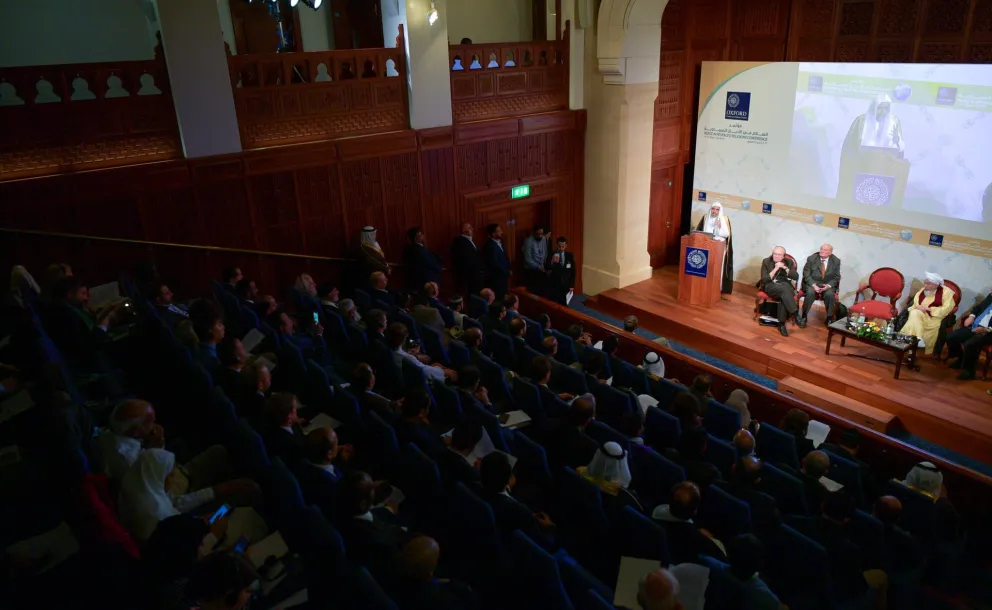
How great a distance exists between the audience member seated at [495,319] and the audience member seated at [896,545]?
10.6 ft

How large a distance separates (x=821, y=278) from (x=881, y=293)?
644 mm

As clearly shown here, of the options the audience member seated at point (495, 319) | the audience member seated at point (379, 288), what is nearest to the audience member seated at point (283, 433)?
the audience member seated at point (495, 319)

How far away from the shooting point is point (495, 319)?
630 centimetres

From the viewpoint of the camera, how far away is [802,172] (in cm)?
832

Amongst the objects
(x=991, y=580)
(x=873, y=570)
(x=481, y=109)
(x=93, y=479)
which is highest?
(x=481, y=109)

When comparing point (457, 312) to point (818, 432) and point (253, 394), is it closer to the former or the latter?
point (253, 394)

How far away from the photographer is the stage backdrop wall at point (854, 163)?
6961 millimetres

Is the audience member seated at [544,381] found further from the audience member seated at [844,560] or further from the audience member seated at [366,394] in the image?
the audience member seated at [844,560]

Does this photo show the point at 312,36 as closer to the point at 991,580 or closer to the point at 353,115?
the point at 353,115

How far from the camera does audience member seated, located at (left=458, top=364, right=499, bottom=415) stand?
173 inches

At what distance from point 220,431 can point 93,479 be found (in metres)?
0.84

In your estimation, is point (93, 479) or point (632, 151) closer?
point (93, 479)

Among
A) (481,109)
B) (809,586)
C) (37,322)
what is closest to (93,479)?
(37,322)

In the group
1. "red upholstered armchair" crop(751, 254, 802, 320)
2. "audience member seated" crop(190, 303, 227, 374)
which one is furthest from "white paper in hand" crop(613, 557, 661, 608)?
"red upholstered armchair" crop(751, 254, 802, 320)
